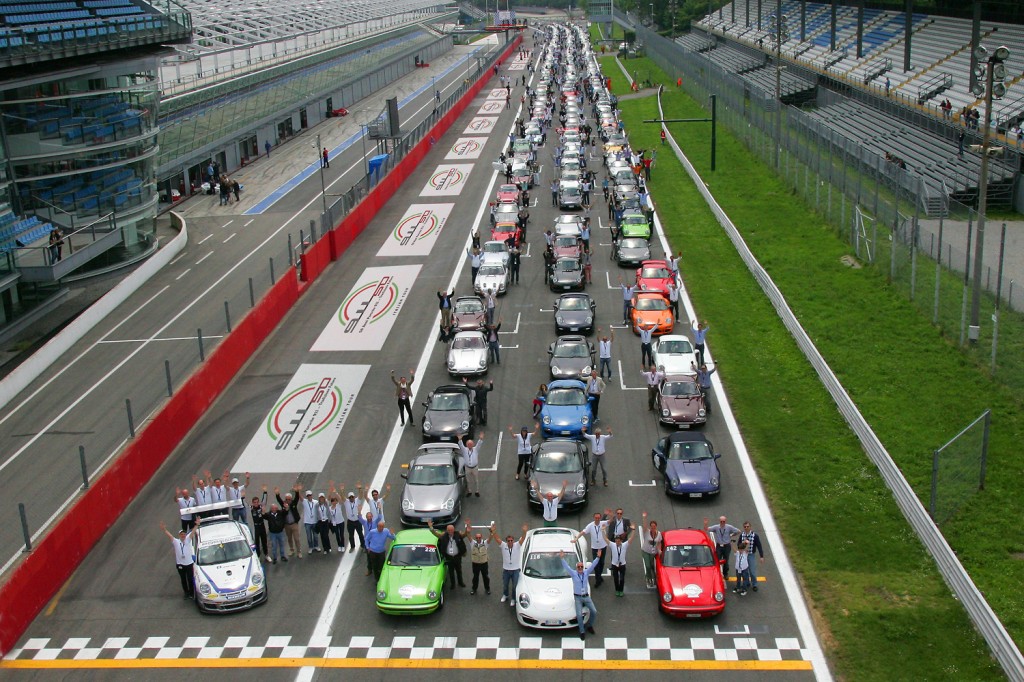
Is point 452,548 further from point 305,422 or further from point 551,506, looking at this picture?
point 305,422

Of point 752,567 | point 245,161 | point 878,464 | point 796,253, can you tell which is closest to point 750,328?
point 796,253

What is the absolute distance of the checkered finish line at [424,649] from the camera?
1800cm

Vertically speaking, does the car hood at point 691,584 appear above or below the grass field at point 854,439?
above

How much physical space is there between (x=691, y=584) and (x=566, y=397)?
8813 mm

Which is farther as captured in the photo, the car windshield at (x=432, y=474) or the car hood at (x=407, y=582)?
the car windshield at (x=432, y=474)

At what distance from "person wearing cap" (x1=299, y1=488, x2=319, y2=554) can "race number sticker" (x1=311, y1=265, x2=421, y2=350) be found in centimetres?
1281

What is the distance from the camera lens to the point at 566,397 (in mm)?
27156

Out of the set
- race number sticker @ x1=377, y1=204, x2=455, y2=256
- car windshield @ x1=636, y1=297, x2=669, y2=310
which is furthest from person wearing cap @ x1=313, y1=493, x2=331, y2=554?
race number sticker @ x1=377, y1=204, x2=455, y2=256

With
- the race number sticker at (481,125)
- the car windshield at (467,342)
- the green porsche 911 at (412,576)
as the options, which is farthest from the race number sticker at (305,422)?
the race number sticker at (481,125)

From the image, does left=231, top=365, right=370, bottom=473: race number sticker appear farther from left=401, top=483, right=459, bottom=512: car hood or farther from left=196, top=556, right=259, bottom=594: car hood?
left=196, top=556, right=259, bottom=594: car hood

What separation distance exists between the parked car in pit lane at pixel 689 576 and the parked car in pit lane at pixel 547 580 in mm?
1445

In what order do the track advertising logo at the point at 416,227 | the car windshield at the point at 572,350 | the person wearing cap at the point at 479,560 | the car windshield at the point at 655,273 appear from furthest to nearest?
the track advertising logo at the point at 416,227, the car windshield at the point at 655,273, the car windshield at the point at 572,350, the person wearing cap at the point at 479,560

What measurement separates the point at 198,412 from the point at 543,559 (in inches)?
522

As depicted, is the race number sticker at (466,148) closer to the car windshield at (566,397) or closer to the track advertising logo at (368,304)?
the track advertising logo at (368,304)
